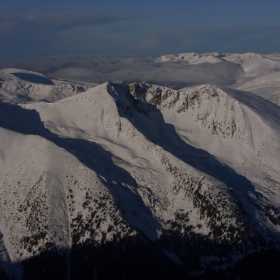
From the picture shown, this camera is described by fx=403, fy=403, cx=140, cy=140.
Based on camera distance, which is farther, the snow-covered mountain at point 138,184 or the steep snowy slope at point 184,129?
the steep snowy slope at point 184,129

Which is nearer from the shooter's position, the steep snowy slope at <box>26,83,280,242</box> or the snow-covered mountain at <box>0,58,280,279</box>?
the snow-covered mountain at <box>0,58,280,279</box>

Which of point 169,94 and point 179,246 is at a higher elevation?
point 169,94

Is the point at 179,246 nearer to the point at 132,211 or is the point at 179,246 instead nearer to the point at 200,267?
the point at 200,267

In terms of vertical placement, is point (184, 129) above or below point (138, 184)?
above

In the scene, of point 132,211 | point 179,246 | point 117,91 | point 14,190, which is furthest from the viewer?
point 117,91

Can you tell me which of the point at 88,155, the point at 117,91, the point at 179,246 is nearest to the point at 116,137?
the point at 88,155

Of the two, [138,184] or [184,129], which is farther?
[184,129]

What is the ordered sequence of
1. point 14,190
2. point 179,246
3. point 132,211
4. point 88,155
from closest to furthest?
point 179,246, point 132,211, point 14,190, point 88,155

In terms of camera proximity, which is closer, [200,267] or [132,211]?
[200,267]
